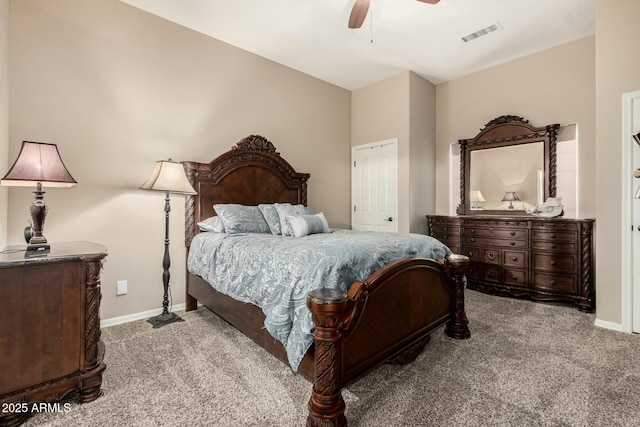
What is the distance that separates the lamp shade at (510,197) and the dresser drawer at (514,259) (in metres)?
0.80


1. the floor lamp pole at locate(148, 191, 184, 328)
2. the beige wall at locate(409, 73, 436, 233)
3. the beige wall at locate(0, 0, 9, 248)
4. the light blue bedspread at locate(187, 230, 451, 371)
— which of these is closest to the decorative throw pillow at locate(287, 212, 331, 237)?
the light blue bedspread at locate(187, 230, 451, 371)

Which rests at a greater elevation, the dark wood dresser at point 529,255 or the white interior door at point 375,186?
the white interior door at point 375,186

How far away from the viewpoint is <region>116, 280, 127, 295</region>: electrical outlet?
9.70ft

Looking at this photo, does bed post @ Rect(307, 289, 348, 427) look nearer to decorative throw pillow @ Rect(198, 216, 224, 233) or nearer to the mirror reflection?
decorative throw pillow @ Rect(198, 216, 224, 233)

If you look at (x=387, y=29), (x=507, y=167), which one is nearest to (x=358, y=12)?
(x=387, y=29)

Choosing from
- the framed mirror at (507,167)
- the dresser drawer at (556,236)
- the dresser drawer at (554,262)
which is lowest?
the dresser drawer at (554,262)

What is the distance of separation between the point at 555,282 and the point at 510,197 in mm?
1214

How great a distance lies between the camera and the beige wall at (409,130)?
4.49 m

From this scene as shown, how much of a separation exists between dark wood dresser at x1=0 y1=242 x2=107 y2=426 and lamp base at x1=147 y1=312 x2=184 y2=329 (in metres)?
1.10

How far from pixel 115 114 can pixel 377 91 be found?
3.55 metres

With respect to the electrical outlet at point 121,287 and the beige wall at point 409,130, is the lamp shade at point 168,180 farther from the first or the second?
the beige wall at point 409,130

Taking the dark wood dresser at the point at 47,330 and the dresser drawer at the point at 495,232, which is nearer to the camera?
the dark wood dresser at the point at 47,330

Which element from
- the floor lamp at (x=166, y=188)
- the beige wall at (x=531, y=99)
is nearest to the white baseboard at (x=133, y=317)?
the floor lamp at (x=166, y=188)

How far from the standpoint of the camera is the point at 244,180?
3.77m
